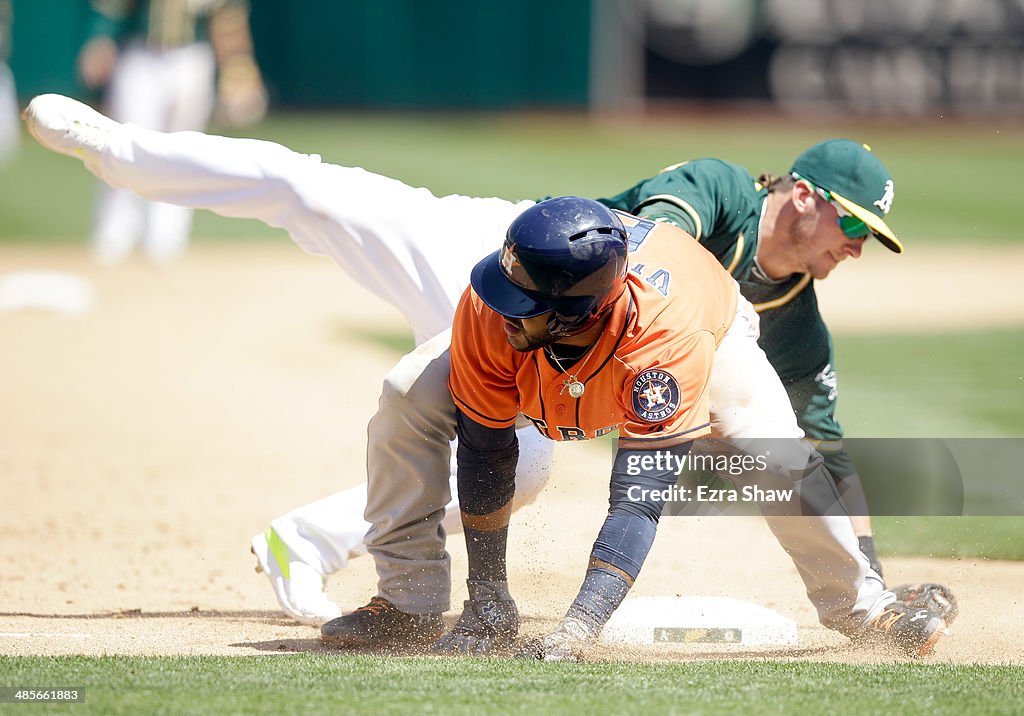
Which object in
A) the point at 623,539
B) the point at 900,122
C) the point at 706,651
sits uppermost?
the point at 900,122

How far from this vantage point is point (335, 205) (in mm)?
4207

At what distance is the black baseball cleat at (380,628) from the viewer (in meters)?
3.83

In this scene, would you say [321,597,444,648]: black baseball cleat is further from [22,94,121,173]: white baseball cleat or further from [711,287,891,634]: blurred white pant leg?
[22,94,121,173]: white baseball cleat

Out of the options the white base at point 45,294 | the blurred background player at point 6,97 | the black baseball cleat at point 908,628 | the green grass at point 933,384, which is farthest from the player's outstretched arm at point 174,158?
the blurred background player at point 6,97

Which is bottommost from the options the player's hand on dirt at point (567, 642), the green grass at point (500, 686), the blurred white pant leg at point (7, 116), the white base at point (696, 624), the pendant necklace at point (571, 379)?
the white base at point (696, 624)

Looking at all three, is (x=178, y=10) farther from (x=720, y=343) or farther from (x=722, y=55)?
(x=722, y=55)

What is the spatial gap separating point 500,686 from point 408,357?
1027 millimetres

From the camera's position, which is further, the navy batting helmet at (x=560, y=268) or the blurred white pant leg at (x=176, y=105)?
the blurred white pant leg at (x=176, y=105)

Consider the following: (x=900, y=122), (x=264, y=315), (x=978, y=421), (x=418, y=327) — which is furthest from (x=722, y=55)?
(x=418, y=327)

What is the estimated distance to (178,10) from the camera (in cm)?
1109

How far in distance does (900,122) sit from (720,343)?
18529 millimetres

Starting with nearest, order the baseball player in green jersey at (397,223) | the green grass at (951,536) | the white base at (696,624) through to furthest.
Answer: the white base at (696,624), the baseball player in green jersey at (397,223), the green grass at (951,536)

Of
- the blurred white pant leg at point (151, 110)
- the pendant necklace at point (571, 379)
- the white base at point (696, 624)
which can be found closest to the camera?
the pendant necklace at point (571, 379)

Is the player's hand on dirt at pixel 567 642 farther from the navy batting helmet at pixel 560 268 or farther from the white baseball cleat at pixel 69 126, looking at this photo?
the white baseball cleat at pixel 69 126
